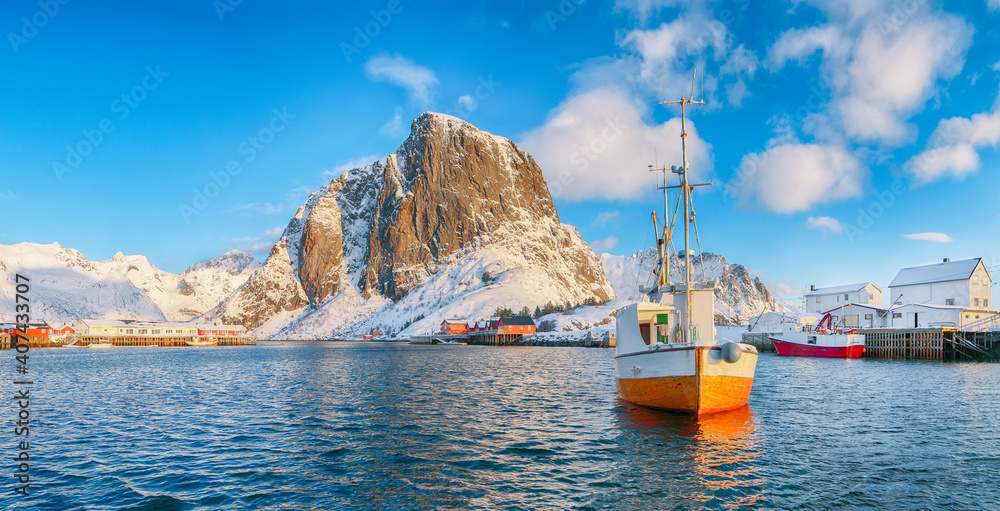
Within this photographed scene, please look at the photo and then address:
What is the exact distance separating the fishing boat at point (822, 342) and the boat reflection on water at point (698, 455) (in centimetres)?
6843

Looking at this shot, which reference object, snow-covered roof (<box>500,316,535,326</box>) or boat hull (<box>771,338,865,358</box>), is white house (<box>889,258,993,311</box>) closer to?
boat hull (<box>771,338,865,358</box>)

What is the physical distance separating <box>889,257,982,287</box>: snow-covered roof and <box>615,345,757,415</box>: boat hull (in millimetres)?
91316

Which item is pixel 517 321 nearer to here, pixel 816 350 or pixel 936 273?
pixel 816 350

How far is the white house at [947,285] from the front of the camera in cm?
9112

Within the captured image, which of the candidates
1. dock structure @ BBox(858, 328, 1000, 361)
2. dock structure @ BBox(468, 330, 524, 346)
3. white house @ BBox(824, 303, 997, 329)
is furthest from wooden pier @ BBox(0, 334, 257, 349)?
dock structure @ BBox(858, 328, 1000, 361)

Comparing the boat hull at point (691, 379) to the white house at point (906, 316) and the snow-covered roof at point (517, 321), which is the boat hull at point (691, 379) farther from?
the snow-covered roof at point (517, 321)

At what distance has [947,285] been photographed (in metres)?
94.6

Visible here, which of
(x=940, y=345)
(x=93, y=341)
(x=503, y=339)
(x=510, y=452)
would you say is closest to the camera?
(x=510, y=452)

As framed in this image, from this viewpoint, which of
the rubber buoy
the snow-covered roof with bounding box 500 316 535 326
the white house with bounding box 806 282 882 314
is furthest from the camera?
the snow-covered roof with bounding box 500 316 535 326

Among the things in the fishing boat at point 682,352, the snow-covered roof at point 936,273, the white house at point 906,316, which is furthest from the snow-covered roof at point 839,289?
the fishing boat at point 682,352

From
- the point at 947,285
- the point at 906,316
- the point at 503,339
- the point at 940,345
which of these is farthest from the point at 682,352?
the point at 503,339

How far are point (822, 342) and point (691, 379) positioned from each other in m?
75.9

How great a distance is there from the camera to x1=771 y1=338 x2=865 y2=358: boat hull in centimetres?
8425

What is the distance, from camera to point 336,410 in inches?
1280
